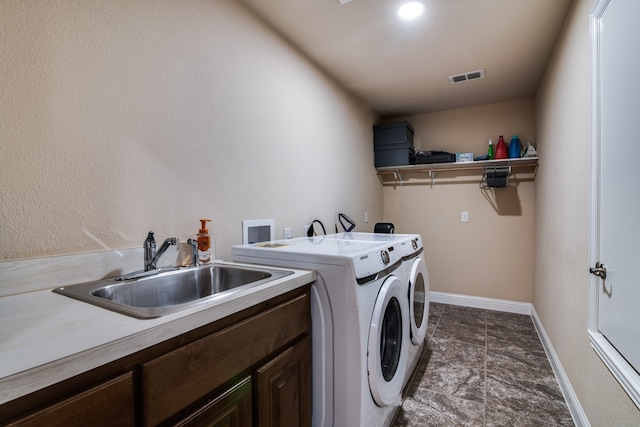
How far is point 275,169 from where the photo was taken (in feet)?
6.49

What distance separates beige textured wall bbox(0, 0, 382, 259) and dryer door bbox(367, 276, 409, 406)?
0.87m

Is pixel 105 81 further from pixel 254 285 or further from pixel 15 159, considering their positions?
pixel 254 285

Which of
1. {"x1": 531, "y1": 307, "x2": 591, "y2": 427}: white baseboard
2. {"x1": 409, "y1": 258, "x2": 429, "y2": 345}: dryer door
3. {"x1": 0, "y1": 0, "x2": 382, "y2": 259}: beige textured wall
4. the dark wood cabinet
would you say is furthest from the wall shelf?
the dark wood cabinet

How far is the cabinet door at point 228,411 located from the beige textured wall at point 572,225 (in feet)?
3.94

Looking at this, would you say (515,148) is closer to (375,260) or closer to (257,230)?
(375,260)

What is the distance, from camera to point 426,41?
211 cm

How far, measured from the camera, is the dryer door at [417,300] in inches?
70.0

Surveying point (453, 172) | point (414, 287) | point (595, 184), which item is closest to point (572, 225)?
point (595, 184)

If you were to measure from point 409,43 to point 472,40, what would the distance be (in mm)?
430

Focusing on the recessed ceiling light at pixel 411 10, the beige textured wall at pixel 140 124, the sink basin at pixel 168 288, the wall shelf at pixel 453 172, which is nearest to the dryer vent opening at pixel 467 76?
the wall shelf at pixel 453 172

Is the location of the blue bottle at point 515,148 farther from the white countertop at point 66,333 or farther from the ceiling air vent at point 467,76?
the white countertop at point 66,333

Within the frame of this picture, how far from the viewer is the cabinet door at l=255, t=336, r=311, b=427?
973 millimetres

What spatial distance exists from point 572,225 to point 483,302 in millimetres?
1941

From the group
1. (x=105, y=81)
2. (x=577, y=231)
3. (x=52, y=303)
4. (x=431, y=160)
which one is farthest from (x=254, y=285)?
(x=431, y=160)
